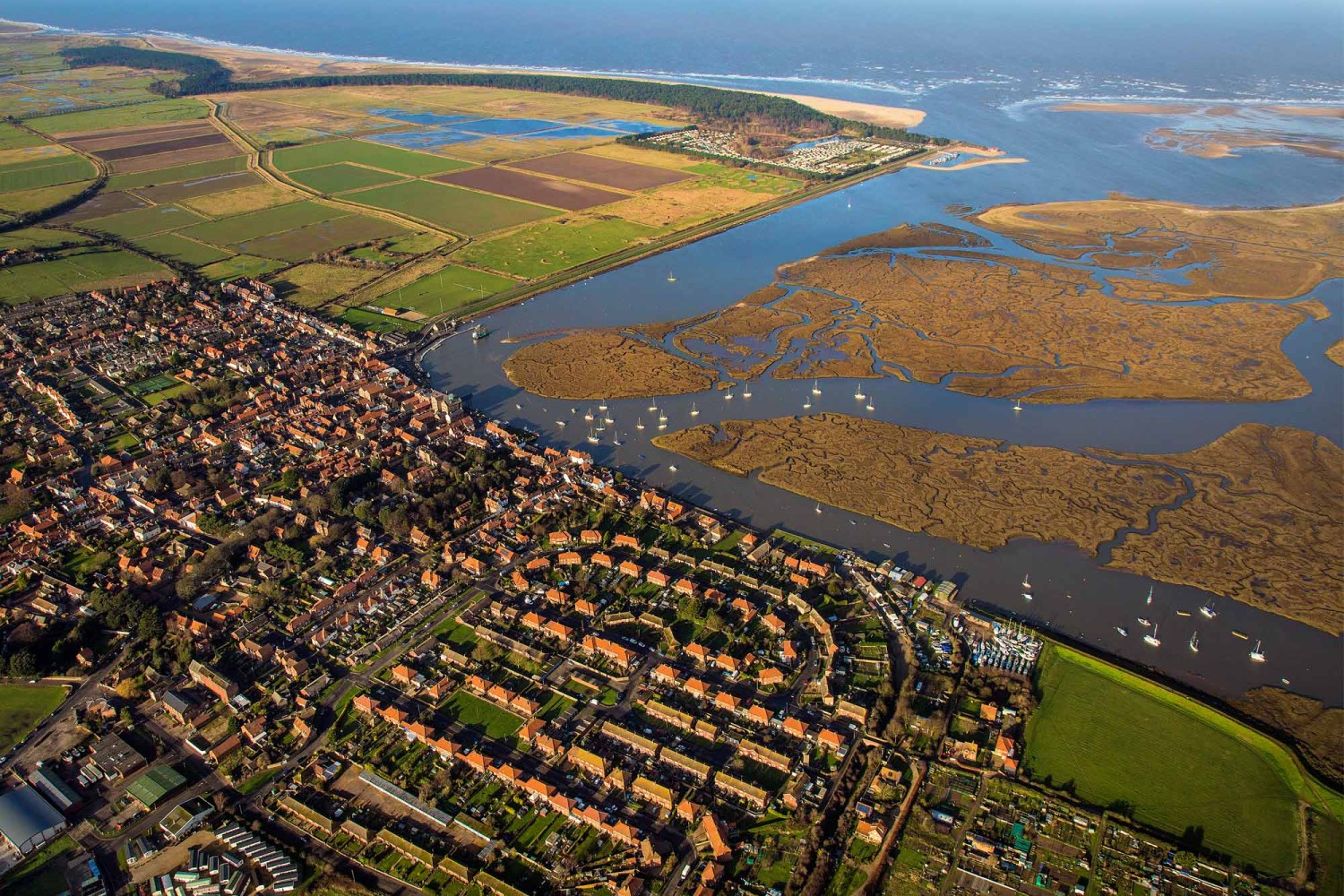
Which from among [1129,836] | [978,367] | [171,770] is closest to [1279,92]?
[978,367]

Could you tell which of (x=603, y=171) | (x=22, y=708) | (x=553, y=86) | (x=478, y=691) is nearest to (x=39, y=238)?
(x=603, y=171)

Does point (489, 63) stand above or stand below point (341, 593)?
above

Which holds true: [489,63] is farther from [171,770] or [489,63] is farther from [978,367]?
[171,770]

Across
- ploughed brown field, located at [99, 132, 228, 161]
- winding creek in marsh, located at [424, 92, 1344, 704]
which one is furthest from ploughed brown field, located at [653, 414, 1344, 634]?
ploughed brown field, located at [99, 132, 228, 161]

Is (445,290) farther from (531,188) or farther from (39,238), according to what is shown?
(39,238)

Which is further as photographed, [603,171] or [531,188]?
[603,171]
